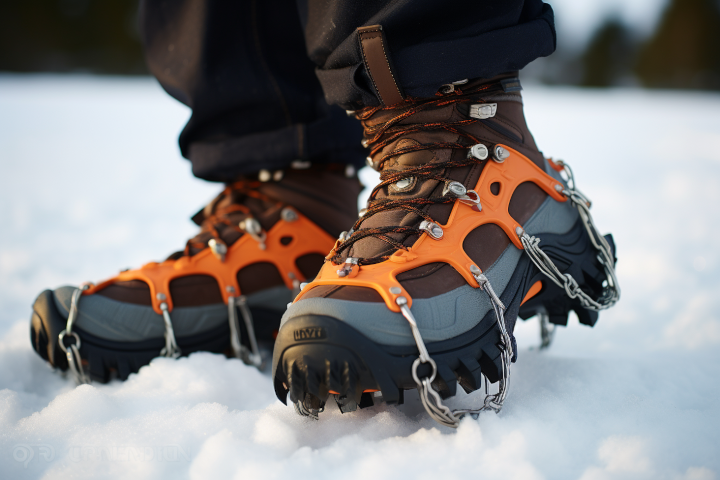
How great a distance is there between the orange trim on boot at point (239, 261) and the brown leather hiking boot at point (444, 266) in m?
0.24

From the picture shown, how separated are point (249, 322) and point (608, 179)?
7.61ft

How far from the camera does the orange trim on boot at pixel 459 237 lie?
64 centimetres

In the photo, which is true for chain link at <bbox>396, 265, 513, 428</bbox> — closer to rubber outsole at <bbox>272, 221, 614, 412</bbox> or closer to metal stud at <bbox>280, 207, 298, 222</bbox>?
rubber outsole at <bbox>272, 221, 614, 412</bbox>

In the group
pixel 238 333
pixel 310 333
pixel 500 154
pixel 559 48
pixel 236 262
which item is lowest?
pixel 559 48

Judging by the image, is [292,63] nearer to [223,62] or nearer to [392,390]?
[223,62]

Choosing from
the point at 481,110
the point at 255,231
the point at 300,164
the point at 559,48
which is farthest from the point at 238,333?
the point at 559,48

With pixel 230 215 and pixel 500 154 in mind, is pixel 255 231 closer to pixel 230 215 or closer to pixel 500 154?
pixel 230 215

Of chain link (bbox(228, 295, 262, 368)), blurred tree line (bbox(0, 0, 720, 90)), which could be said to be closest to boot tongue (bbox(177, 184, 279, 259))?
chain link (bbox(228, 295, 262, 368))

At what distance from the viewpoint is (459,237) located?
706mm

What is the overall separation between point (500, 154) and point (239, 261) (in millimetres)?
506

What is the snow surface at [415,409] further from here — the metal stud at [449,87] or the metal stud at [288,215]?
the metal stud at [449,87]

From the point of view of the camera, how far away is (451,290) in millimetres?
666

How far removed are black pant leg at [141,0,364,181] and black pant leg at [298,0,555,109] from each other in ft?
1.04

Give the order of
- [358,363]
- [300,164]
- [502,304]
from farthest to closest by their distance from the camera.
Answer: [300,164]
[502,304]
[358,363]
